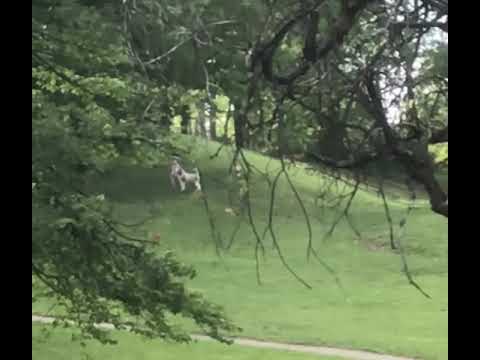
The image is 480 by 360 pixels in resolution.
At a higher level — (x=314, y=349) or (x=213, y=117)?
(x=213, y=117)

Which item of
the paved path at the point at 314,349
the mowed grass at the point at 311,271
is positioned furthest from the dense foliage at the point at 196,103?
the paved path at the point at 314,349

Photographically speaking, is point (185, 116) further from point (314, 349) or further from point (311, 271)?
point (311, 271)

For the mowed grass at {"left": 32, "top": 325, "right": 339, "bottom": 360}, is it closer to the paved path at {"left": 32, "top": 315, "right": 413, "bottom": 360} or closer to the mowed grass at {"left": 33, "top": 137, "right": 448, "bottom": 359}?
the paved path at {"left": 32, "top": 315, "right": 413, "bottom": 360}

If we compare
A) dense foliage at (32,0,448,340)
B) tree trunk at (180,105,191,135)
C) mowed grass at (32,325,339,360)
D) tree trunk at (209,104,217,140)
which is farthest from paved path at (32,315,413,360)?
tree trunk at (209,104,217,140)

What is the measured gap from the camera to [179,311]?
574 cm

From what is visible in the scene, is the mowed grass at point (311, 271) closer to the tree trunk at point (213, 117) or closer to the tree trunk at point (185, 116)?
the tree trunk at point (185, 116)

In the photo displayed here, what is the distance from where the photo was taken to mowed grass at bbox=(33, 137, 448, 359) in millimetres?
11906

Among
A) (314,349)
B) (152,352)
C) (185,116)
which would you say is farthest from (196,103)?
(314,349)

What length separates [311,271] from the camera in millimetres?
18031

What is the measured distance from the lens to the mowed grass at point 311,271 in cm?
1191

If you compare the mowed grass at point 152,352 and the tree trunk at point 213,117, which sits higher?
the tree trunk at point 213,117

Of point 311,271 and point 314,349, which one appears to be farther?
point 311,271
